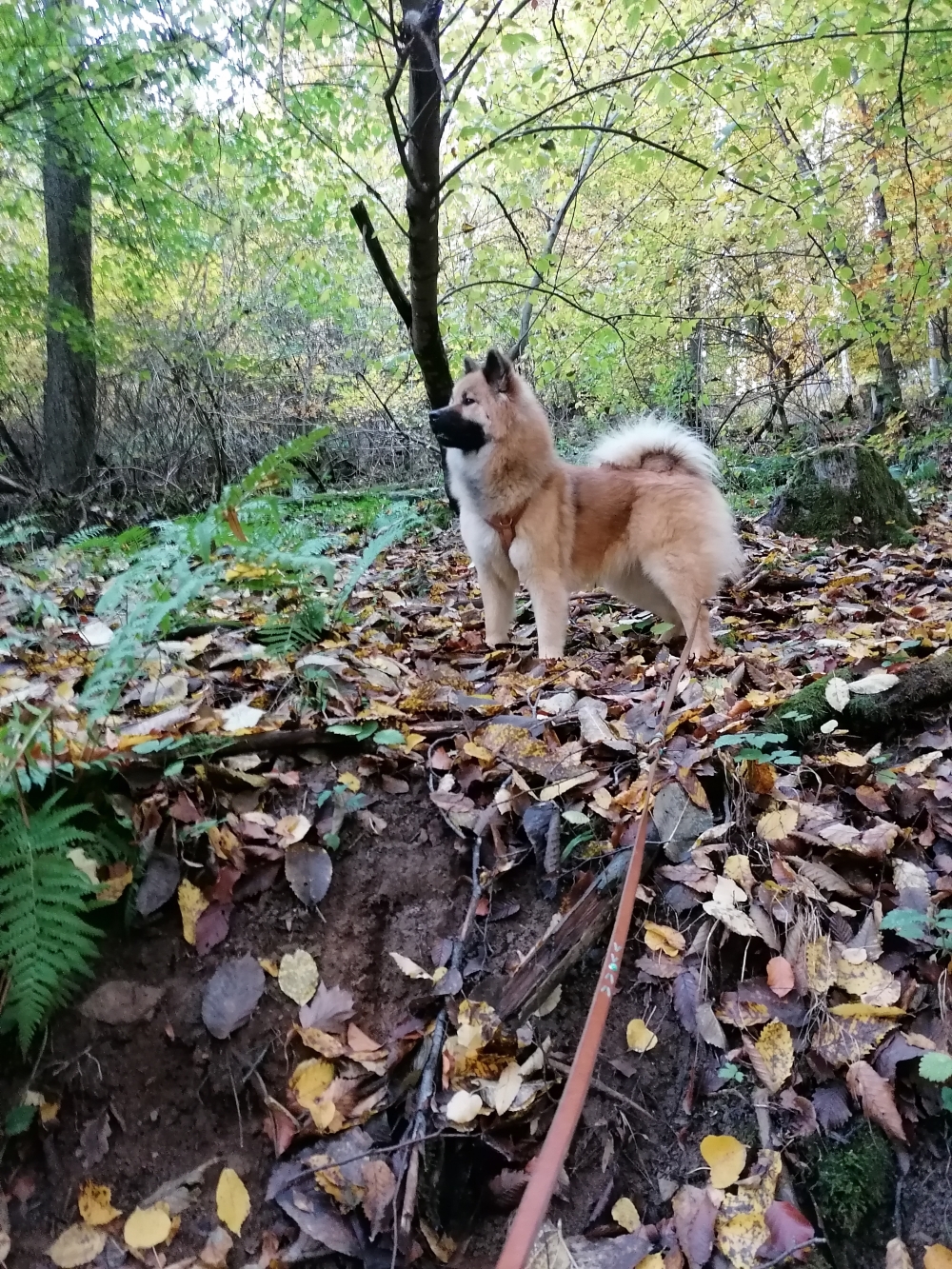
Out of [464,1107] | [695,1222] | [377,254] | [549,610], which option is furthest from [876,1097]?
[377,254]

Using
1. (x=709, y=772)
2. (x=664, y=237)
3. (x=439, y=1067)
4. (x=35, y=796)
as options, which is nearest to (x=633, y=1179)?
(x=439, y=1067)

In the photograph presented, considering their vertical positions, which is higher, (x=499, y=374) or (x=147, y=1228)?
(x=499, y=374)

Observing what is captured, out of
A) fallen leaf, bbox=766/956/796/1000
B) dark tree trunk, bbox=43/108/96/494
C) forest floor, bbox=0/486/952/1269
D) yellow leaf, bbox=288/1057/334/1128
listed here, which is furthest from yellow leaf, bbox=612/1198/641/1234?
dark tree trunk, bbox=43/108/96/494

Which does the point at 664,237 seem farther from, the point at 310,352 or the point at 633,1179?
the point at 633,1179

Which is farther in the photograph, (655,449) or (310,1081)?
(655,449)

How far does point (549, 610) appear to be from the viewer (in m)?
4.29

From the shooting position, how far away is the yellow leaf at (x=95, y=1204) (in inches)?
61.2

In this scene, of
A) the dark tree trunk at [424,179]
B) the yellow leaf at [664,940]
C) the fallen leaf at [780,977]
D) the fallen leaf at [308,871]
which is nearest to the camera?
the fallen leaf at [780,977]

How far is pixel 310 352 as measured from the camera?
11625 millimetres

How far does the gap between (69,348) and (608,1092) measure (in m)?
9.41

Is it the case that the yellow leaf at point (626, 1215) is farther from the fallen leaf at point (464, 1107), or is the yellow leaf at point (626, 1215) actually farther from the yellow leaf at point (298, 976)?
the yellow leaf at point (298, 976)

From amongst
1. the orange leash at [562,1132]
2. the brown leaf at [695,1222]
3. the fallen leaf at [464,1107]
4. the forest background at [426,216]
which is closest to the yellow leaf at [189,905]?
the fallen leaf at [464,1107]

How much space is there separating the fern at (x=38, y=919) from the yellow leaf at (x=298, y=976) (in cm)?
45

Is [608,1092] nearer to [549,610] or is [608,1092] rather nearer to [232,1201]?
[232,1201]
